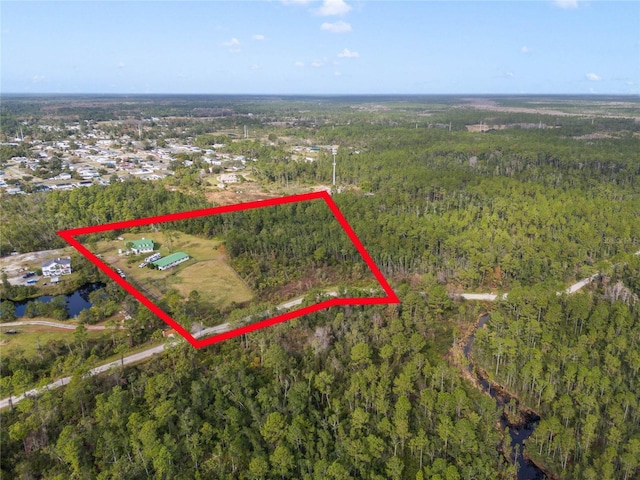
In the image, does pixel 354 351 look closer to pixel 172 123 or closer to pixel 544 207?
pixel 544 207

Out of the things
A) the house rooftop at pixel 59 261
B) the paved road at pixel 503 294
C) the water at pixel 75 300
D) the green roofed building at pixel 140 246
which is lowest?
the water at pixel 75 300

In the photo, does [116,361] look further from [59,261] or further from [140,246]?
[59,261]

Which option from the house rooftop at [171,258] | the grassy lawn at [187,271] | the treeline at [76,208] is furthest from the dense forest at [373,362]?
the house rooftop at [171,258]

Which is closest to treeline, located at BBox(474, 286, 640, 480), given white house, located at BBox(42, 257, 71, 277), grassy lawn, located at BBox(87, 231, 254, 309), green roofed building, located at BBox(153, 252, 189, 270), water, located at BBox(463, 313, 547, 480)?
water, located at BBox(463, 313, 547, 480)

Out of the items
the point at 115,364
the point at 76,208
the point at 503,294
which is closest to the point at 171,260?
the point at 115,364

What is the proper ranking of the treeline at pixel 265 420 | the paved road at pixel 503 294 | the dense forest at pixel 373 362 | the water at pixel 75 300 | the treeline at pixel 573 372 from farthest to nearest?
1. the paved road at pixel 503 294
2. the water at pixel 75 300
3. the treeline at pixel 573 372
4. the dense forest at pixel 373 362
5. the treeline at pixel 265 420

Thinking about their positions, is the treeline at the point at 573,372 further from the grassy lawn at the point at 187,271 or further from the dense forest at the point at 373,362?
the grassy lawn at the point at 187,271

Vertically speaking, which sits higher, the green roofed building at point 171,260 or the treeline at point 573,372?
the green roofed building at point 171,260
